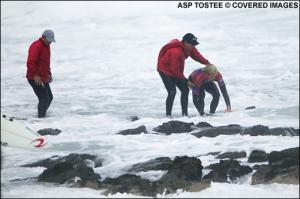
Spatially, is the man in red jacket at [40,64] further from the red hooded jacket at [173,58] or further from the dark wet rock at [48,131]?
the red hooded jacket at [173,58]

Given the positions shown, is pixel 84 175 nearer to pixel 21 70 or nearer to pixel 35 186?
pixel 35 186

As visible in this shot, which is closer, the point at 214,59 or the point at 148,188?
the point at 148,188

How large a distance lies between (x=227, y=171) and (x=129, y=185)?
113cm

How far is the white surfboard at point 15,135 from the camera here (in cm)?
705

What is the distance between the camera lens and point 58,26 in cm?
2938

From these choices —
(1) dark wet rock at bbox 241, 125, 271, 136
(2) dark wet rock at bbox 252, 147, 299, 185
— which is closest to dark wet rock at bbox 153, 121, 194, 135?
(1) dark wet rock at bbox 241, 125, 271, 136

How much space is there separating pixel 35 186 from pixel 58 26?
2338 centimetres

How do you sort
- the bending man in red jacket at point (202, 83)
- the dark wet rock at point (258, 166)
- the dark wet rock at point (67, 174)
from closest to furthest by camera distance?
the dark wet rock at point (67, 174) < the dark wet rock at point (258, 166) < the bending man in red jacket at point (202, 83)

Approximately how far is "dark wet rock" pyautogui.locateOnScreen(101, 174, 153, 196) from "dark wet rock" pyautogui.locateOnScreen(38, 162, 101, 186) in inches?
7.5

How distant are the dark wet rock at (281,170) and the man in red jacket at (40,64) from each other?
16.9 ft

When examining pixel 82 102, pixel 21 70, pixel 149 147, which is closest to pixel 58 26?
pixel 21 70

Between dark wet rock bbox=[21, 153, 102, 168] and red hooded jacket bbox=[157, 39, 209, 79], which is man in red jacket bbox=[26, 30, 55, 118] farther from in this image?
dark wet rock bbox=[21, 153, 102, 168]

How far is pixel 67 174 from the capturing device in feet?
22.2

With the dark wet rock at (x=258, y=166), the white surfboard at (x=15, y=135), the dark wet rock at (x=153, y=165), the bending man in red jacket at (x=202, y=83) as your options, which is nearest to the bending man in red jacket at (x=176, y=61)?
the bending man in red jacket at (x=202, y=83)
